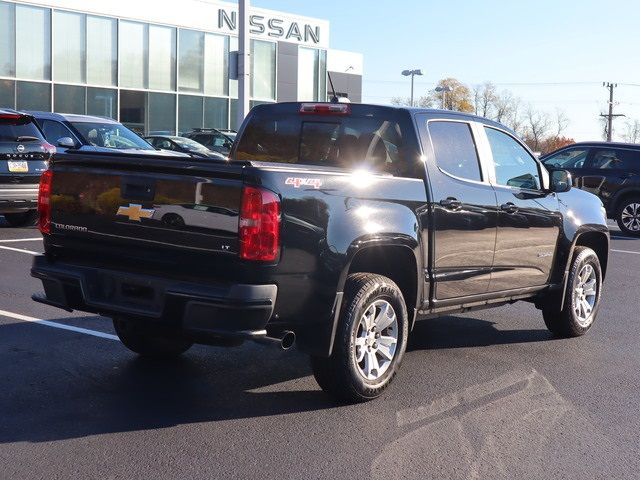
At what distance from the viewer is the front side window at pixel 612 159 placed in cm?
1841

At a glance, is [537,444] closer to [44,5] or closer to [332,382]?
[332,382]

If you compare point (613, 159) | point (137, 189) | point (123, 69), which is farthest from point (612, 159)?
point (123, 69)

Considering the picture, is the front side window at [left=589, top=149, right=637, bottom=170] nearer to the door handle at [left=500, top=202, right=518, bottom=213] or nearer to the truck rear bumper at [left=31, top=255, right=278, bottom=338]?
the door handle at [left=500, top=202, right=518, bottom=213]

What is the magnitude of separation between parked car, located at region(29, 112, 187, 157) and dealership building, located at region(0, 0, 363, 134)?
707 inches

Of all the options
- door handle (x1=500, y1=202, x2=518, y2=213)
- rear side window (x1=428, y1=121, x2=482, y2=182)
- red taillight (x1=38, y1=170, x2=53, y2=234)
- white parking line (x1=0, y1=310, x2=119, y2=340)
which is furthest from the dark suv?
red taillight (x1=38, y1=170, x2=53, y2=234)

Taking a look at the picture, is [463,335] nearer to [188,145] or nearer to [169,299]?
[169,299]

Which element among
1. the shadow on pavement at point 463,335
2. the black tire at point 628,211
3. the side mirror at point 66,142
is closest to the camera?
the shadow on pavement at point 463,335

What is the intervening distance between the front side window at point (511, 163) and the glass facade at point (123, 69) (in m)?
24.7

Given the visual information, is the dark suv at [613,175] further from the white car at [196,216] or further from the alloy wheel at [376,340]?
the white car at [196,216]

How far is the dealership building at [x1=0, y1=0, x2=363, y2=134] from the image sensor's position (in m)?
33.3

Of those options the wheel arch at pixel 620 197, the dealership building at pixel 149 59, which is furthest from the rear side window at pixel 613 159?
the dealership building at pixel 149 59

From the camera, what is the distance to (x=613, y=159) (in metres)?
18.5

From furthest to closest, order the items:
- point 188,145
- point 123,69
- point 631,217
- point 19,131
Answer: point 123,69 < point 188,145 < point 631,217 < point 19,131

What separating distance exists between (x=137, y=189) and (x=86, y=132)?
11.0m
